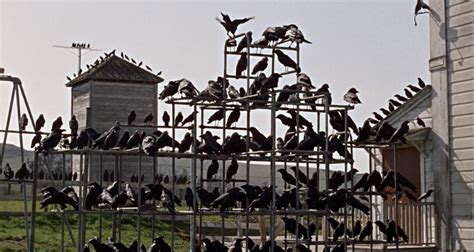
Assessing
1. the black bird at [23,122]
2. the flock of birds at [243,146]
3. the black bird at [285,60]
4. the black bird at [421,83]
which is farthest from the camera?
the black bird at [421,83]

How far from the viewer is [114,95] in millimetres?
25344

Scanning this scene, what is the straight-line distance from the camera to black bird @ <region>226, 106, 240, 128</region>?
1326cm

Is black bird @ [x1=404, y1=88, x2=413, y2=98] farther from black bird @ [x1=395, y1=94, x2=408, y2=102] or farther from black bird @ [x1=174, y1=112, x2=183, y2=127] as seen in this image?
black bird @ [x1=174, y1=112, x2=183, y2=127]

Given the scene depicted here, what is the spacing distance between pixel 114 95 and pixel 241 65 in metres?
12.6

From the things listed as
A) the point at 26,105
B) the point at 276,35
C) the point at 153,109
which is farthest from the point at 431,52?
the point at 153,109

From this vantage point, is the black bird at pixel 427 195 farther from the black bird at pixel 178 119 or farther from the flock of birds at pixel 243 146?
the black bird at pixel 178 119

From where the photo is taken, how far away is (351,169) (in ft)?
45.9

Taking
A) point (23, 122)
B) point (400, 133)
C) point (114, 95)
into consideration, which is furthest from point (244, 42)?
point (114, 95)

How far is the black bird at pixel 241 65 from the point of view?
1325 centimetres

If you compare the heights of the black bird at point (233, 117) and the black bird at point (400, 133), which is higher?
the black bird at point (233, 117)

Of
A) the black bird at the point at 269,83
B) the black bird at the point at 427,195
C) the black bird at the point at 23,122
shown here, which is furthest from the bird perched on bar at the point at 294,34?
the black bird at the point at 23,122

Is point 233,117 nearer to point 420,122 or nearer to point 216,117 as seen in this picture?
point 216,117

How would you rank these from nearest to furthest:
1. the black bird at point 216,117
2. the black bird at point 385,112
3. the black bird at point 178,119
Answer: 1. the black bird at point 216,117
2. the black bird at point 178,119
3. the black bird at point 385,112

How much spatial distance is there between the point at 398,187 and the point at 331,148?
2228 millimetres
